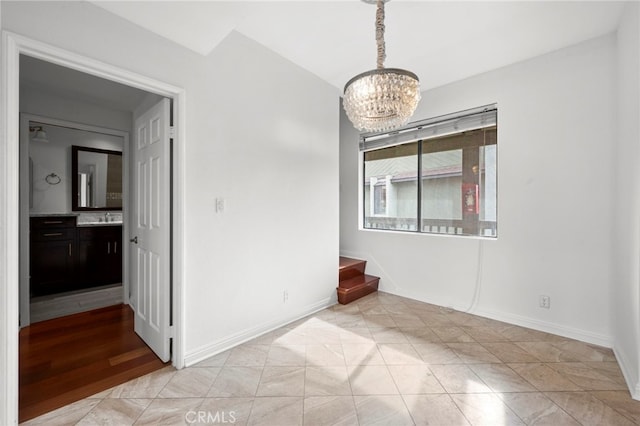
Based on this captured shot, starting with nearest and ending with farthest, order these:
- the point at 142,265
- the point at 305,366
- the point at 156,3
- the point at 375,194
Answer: the point at 156,3
the point at 305,366
the point at 142,265
the point at 375,194

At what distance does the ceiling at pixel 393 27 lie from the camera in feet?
6.31

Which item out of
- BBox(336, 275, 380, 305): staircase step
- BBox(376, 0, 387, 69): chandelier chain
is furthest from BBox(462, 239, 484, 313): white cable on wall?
BBox(376, 0, 387, 69): chandelier chain

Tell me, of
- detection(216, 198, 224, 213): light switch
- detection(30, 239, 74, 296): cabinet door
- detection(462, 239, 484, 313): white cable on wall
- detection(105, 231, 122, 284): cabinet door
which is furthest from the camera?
detection(105, 231, 122, 284): cabinet door

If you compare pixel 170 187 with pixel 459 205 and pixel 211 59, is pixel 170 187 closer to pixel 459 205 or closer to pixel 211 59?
pixel 211 59

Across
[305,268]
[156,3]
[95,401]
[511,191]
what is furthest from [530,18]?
[95,401]

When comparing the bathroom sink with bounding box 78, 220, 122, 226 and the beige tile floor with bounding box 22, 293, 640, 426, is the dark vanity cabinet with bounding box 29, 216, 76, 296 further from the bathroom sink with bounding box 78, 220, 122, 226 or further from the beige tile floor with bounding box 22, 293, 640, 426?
the beige tile floor with bounding box 22, 293, 640, 426

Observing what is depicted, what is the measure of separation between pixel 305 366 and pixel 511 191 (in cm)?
273

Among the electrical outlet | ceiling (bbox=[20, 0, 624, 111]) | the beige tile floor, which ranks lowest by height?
the beige tile floor

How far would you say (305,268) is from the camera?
10.5 feet

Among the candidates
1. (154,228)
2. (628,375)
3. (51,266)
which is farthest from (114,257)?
(628,375)

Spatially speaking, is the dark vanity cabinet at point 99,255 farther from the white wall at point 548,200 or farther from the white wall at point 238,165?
the white wall at point 548,200

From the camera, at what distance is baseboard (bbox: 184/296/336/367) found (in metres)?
2.24

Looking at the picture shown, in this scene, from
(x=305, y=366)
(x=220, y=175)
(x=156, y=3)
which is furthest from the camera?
(x=220, y=175)

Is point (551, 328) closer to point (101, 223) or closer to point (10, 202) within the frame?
point (10, 202)
